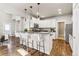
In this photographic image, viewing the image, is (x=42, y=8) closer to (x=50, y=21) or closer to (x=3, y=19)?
(x=50, y=21)

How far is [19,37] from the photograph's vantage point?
227cm

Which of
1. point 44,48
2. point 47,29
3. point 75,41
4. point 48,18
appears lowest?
point 44,48

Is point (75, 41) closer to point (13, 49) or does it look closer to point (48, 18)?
point (48, 18)

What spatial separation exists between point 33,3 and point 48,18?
17.7 inches

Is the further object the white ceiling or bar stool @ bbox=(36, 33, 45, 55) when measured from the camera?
bar stool @ bbox=(36, 33, 45, 55)

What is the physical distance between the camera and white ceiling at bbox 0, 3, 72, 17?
2.18m

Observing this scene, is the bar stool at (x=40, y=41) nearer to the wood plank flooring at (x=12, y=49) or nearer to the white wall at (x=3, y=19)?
the wood plank flooring at (x=12, y=49)

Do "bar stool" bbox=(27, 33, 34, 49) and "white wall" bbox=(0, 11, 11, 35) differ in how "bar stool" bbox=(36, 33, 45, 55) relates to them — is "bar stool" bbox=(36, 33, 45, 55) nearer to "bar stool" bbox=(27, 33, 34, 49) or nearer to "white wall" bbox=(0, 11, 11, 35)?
"bar stool" bbox=(27, 33, 34, 49)

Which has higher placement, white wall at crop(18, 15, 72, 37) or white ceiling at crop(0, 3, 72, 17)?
white ceiling at crop(0, 3, 72, 17)

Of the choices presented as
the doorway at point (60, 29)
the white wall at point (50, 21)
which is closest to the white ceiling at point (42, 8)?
the white wall at point (50, 21)

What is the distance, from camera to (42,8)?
2.23m

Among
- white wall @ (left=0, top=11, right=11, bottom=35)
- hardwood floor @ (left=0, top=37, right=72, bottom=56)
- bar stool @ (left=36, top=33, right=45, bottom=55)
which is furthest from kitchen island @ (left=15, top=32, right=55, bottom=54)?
white wall @ (left=0, top=11, right=11, bottom=35)

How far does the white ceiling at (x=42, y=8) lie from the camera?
2181mm

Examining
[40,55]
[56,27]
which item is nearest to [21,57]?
[40,55]
